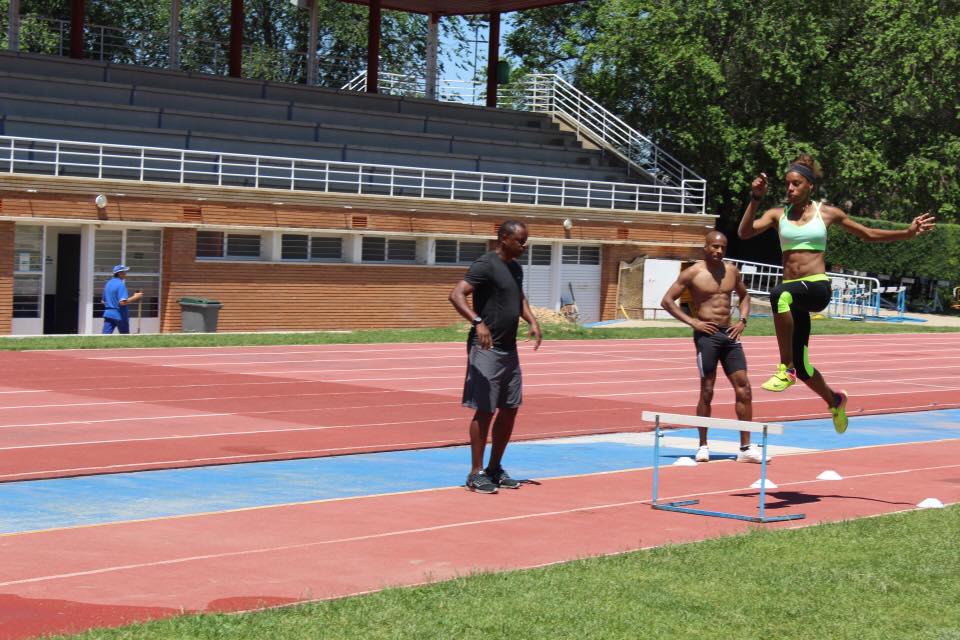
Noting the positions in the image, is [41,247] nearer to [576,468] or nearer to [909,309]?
[576,468]

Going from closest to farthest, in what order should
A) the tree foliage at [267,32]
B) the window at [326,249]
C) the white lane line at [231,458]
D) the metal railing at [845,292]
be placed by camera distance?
the white lane line at [231,458] → the window at [326,249] → the metal railing at [845,292] → the tree foliage at [267,32]

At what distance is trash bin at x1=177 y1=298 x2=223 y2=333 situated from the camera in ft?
106

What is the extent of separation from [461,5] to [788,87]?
39.9ft

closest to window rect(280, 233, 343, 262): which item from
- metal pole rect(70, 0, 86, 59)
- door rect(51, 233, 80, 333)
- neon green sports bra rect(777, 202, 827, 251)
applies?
door rect(51, 233, 80, 333)

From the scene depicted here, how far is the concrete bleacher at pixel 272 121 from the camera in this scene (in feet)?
119

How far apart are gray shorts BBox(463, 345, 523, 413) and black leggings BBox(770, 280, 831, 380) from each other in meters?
2.04

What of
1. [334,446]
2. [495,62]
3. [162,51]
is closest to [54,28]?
[162,51]

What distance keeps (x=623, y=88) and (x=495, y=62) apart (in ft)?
18.4

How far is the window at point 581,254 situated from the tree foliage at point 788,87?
379 inches

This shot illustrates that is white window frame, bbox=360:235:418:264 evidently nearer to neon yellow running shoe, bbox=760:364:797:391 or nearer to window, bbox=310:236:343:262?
window, bbox=310:236:343:262

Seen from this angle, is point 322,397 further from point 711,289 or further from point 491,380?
point 491,380

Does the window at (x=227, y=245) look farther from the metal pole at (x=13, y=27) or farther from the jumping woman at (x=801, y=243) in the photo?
the jumping woman at (x=801, y=243)

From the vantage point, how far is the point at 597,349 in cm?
3017

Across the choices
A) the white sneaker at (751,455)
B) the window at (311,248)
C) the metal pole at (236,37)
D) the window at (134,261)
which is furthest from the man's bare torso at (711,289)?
the metal pole at (236,37)
